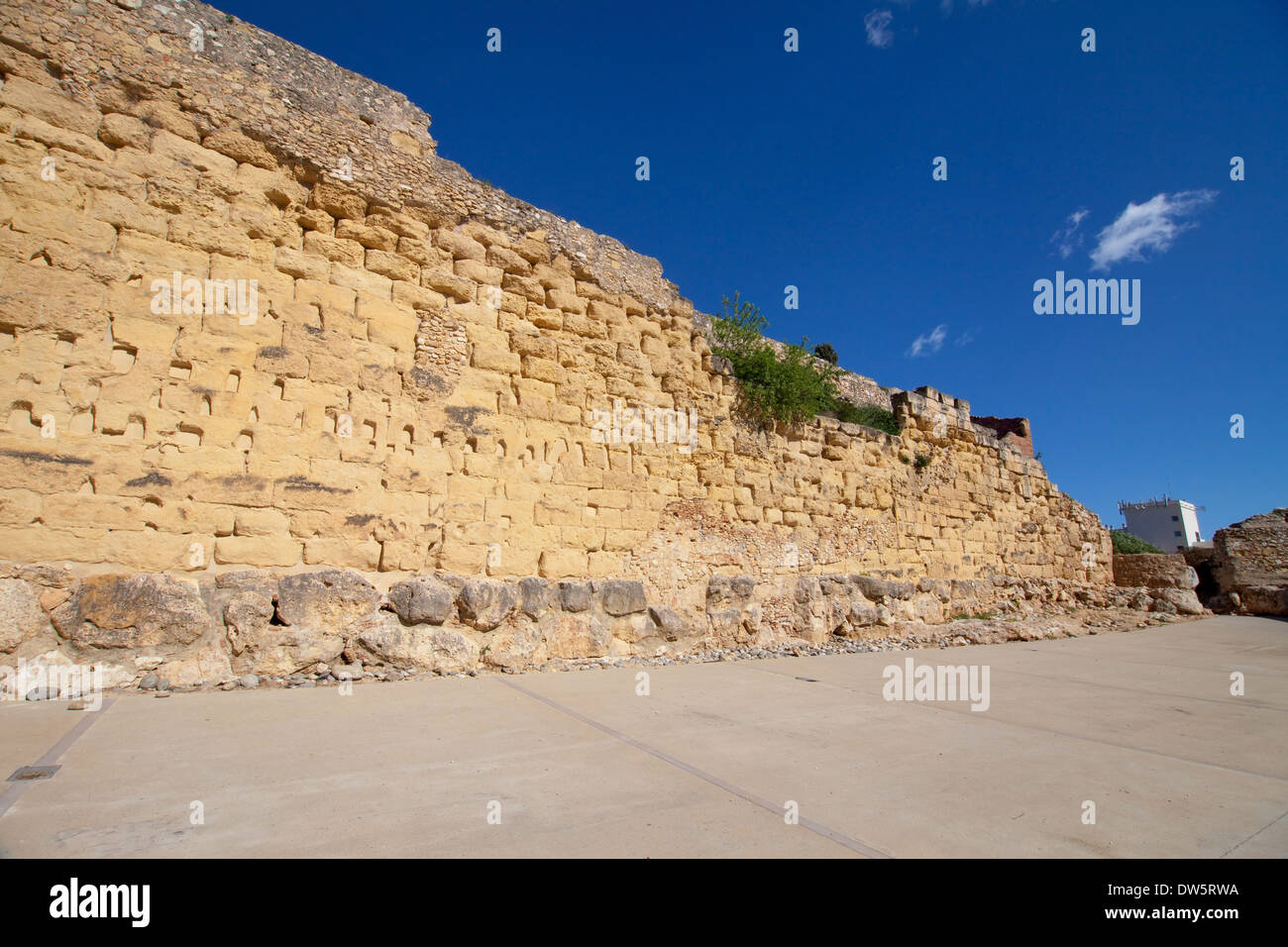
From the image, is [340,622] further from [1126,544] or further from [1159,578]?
[1126,544]

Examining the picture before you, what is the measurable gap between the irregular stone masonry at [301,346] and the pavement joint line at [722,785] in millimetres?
2383

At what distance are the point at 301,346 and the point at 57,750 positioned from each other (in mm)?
3317

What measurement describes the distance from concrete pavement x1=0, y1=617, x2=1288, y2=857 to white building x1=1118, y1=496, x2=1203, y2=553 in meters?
65.1

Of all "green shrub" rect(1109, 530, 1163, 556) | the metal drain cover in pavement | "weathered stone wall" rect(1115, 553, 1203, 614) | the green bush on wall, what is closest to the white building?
"green shrub" rect(1109, 530, 1163, 556)

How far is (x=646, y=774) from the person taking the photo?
284 centimetres

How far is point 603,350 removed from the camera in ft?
23.9

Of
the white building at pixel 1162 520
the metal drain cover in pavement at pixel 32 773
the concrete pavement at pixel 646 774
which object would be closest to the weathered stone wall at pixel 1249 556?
the concrete pavement at pixel 646 774

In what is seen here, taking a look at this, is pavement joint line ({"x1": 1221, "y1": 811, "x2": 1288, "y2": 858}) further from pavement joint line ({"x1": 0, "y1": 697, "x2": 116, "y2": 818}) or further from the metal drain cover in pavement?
the metal drain cover in pavement

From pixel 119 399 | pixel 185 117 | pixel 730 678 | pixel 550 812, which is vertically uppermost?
pixel 185 117

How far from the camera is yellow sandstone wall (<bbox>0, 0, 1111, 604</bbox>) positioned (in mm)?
4410

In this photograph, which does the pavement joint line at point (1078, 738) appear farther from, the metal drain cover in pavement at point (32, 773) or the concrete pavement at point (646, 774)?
the metal drain cover in pavement at point (32, 773)
